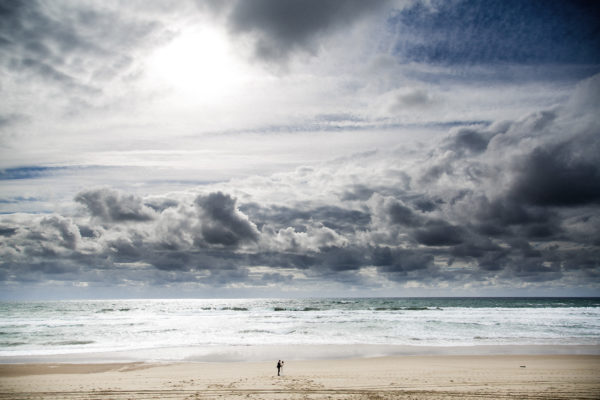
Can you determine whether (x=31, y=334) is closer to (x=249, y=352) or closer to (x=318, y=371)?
(x=249, y=352)

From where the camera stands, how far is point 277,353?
2241 centimetres

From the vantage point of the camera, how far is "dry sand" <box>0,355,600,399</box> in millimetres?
12906

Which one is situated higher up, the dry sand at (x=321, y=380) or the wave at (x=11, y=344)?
the dry sand at (x=321, y=380)

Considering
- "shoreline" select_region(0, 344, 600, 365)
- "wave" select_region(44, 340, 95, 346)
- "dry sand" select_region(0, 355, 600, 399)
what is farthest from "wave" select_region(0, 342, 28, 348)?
"dry sand" select_region(0, 355, 600, 399)

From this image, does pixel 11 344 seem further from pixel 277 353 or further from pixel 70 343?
pixel 277 353

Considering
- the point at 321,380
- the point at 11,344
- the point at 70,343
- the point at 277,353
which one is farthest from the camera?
the point at 70,343

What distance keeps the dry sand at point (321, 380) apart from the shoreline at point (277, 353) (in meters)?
1.58

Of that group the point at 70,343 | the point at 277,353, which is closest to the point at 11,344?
the point at 70,343

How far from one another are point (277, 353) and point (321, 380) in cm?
810

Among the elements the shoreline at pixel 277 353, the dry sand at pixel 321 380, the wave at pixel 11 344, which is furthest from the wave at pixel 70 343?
the dry sand at pixel 321 380

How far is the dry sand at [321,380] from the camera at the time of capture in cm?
1291

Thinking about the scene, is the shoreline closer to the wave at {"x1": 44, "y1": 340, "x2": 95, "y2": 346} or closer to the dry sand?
the dry sand

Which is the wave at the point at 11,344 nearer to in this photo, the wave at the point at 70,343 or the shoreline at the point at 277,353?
the wave at the point at 70,343

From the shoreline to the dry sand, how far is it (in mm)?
1582
